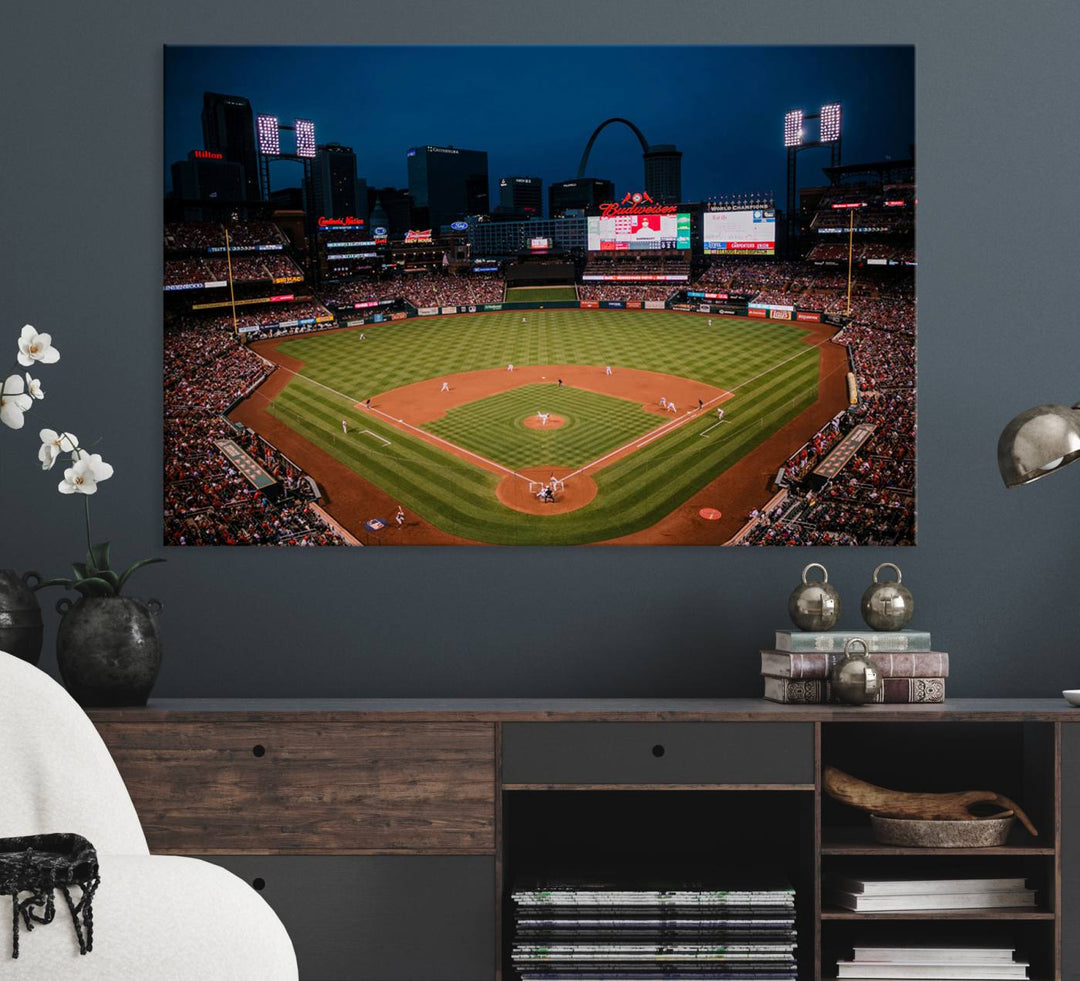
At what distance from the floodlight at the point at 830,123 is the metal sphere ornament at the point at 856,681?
1368 millimetres

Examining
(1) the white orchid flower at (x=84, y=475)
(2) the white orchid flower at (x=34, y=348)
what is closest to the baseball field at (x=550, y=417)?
(1) the white orchid flower at (x=84, y=475)

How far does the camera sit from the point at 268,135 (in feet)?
9.93

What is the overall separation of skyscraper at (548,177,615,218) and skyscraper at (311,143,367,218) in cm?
51

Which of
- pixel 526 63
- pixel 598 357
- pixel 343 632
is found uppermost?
pixel 526 63

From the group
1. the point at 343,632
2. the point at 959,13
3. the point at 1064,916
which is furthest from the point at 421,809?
the point at 959,13

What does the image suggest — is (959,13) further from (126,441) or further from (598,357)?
(126,441)

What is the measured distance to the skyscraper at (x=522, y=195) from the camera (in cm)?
306

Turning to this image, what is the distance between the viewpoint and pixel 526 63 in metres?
3.04

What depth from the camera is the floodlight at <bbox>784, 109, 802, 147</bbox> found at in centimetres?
301

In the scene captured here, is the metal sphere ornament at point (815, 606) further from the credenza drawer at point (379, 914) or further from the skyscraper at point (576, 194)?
the skyscraper at point (576, 194)

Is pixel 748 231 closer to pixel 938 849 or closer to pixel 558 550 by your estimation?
pixel 558 550

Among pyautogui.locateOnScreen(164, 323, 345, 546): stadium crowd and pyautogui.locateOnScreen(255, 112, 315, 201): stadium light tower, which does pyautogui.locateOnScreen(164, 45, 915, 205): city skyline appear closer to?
pyautogui.locateOnScreen(255, 112, 315, 201): stadium light tower

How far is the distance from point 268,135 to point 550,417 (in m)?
1.06

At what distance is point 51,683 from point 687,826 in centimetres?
174
